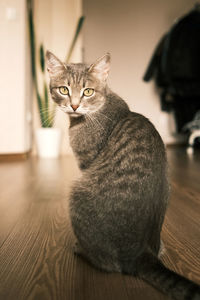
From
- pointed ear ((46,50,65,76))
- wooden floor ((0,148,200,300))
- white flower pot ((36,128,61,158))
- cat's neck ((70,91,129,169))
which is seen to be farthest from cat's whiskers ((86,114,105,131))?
white flower pot ((36,128,61,158))

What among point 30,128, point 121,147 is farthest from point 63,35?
point 121,147

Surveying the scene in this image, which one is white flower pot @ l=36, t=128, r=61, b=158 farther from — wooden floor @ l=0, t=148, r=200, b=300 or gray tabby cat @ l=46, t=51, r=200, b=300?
gray tabby cat @ l=46, t=51, r=200, b=300

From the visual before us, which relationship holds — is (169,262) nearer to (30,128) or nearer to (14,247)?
(14,247)

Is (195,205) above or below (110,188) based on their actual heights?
below

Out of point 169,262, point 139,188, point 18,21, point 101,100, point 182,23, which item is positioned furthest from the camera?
point 182,23

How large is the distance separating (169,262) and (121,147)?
0.39 m

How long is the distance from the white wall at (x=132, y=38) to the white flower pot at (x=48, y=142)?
5.26ft

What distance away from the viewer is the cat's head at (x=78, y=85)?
3.67 ft

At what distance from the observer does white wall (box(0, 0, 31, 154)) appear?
121 inches

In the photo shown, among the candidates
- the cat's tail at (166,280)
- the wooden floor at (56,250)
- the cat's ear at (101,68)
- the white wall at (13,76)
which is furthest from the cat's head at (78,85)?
the white wall at (13,76)

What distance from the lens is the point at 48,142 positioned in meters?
3.55

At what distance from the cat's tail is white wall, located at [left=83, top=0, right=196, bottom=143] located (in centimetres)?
415

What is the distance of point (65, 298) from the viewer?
0.71m

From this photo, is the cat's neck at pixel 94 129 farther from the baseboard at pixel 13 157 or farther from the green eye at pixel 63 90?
the baseboard at pixel 13 157
